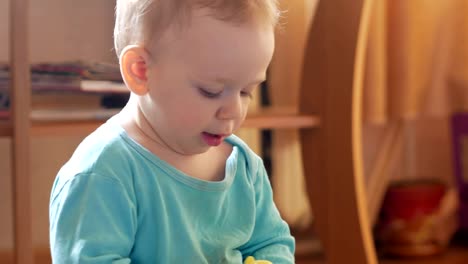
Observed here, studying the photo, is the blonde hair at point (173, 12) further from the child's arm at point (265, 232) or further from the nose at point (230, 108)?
the child's arm at point (265, 232)

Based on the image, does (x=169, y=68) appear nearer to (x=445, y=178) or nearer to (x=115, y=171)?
(x=115, y=171)

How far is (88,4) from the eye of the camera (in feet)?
5.01

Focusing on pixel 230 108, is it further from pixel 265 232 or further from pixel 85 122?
pixel 85 122

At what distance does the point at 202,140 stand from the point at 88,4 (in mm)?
835

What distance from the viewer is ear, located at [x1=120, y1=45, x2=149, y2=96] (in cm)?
76

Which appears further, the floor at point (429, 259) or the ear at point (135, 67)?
the floor at point (429, 259)

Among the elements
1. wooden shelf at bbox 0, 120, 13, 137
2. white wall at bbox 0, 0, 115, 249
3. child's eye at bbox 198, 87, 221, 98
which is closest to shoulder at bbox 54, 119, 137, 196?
child's eye at bbox 198, 87, 221, 98

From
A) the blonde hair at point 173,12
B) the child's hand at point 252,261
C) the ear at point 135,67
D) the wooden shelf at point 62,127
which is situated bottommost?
the child's hand at point 252,261

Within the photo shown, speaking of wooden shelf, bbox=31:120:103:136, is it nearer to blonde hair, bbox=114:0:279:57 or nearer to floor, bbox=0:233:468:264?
blonde hair, bbox=114:0:279:57

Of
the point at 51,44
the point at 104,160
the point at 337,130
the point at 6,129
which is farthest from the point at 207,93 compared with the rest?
the point at 51,44

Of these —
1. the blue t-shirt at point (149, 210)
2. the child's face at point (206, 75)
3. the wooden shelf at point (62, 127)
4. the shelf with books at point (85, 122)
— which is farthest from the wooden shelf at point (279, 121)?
the child's face at point (206, 75)

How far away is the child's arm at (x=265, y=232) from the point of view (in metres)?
0.91

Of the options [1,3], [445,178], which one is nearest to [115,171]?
[1,3]

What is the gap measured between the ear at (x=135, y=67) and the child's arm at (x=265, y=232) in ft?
0.72
